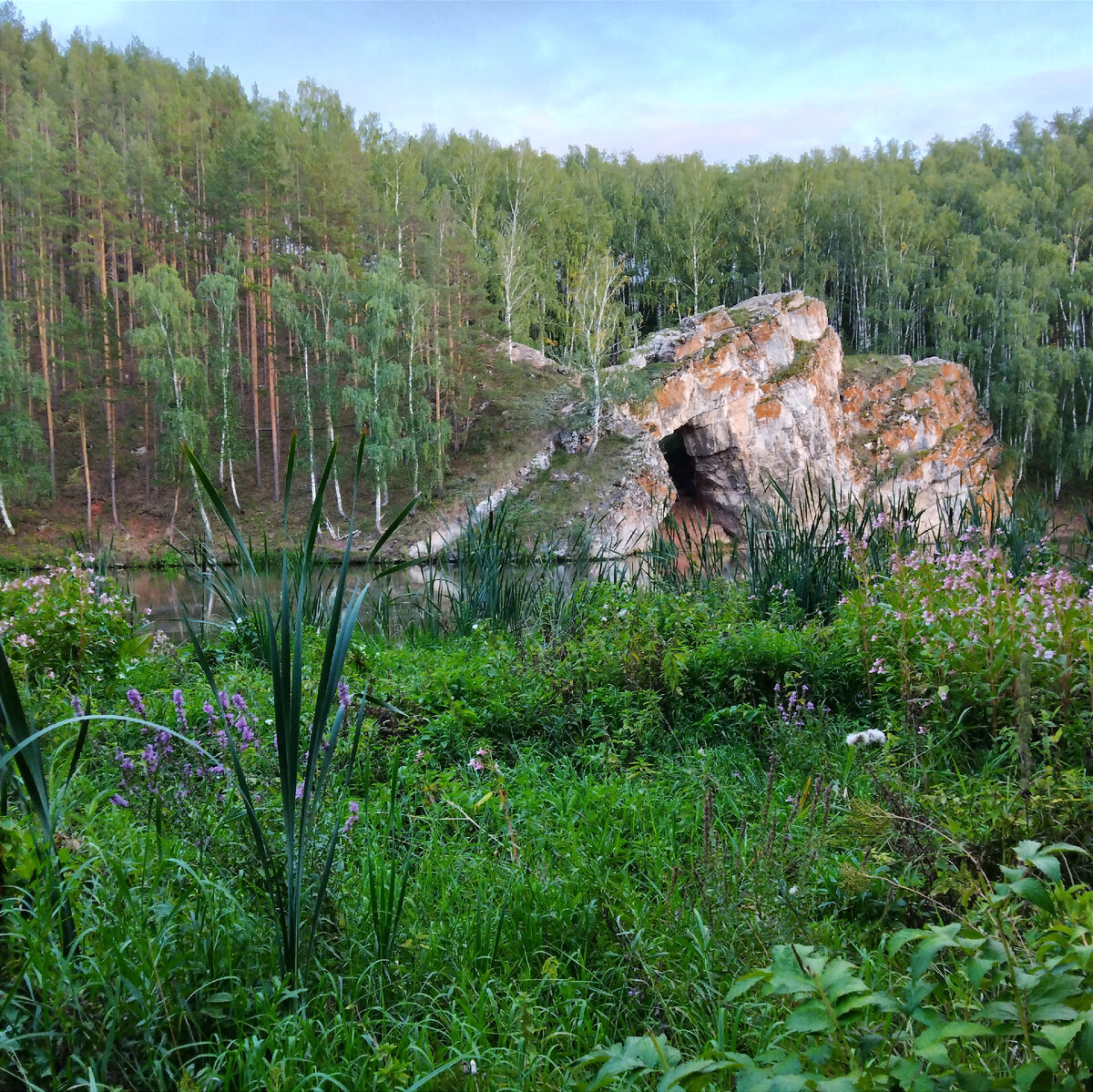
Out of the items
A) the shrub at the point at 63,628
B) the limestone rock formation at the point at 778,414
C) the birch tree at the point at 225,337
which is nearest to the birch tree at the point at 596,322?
the limestone rock formation at the point at 778,414

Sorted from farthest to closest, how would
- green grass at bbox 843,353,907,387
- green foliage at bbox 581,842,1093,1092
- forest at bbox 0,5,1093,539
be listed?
green grass at bbox 843,353,907,387 < forest at bbox 0,5,1093,539 < green foliage at bbox 581,842,1093,1092

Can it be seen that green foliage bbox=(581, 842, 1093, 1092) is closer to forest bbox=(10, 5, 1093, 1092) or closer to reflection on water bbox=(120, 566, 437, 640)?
forest bbox=(10, 5, 1093, 1092)

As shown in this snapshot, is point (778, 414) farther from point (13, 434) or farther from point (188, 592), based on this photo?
point (13, 434)

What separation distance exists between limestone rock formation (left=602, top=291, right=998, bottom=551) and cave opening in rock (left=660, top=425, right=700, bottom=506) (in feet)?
0.19

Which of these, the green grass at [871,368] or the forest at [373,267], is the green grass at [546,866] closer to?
the forest at [373,267]

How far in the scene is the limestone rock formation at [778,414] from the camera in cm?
2622

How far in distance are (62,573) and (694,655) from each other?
3.58 m

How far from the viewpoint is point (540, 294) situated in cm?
3303

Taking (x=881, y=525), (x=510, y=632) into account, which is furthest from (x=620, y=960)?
(x=881, y=525)

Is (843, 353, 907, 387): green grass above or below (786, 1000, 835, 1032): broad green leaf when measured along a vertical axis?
above

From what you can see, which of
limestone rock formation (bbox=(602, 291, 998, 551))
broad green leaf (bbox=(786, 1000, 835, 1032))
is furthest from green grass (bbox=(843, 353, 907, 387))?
broad green leaf (bbox=(786, 1000, 835, 1032))

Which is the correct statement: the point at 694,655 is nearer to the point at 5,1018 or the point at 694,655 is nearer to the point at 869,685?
the point at 869,685

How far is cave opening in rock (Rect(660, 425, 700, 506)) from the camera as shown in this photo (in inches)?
1196

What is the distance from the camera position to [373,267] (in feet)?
81.7
